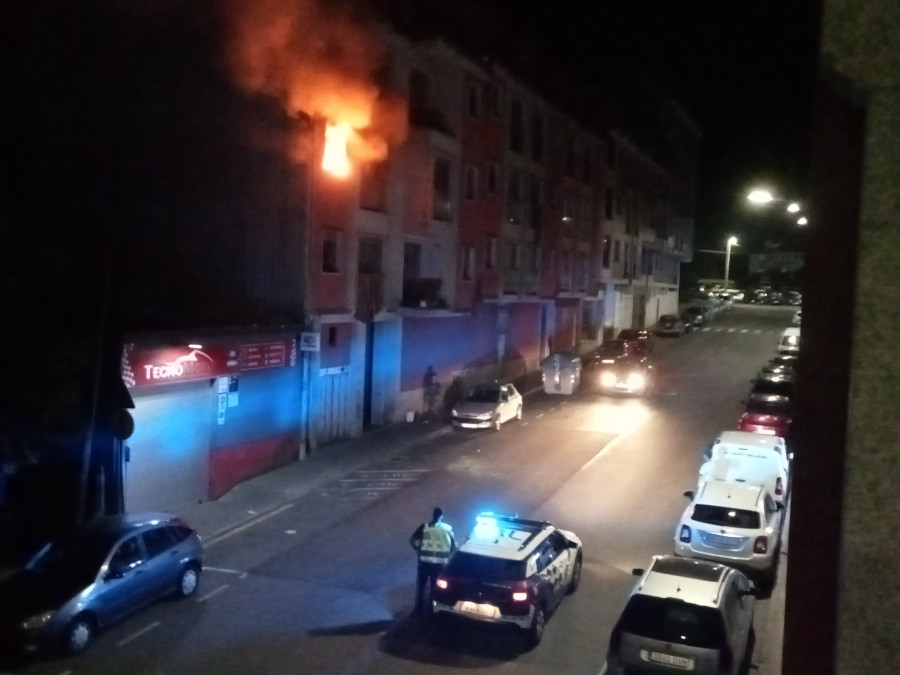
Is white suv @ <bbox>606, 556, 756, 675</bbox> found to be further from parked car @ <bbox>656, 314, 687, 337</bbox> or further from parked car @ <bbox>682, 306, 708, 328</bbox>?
parked car @ <bbox>682, 306, 708, 328</bbox>

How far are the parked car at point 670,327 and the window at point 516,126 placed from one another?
18.0 metres

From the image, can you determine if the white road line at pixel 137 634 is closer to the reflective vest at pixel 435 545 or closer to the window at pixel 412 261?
the reflective vest at pixel 435 545

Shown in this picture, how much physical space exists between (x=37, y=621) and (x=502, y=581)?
551cm

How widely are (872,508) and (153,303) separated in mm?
18129

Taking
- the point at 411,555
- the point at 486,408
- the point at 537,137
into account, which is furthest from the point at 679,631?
the point at 537,137

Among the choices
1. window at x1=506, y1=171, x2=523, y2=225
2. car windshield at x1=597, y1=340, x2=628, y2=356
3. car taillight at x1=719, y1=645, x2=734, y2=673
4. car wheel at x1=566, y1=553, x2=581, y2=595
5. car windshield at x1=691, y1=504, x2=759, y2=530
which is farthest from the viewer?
car windshield at x1=597, y1=340, x2=628, y2=356

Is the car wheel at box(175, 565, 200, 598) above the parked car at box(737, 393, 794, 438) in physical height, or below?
below

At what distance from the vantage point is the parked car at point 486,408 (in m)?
26.6

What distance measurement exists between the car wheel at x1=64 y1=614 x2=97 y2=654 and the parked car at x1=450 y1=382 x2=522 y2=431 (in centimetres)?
1565

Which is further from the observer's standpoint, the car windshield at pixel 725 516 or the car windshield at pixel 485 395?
the car windshield at pixel 485 395

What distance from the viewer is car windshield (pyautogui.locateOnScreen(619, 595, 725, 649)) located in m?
10.1

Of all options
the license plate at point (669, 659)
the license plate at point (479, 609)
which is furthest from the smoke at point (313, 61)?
the license plate at point (669, 659)

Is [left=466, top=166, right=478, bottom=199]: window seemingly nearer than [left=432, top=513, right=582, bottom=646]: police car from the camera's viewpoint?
No

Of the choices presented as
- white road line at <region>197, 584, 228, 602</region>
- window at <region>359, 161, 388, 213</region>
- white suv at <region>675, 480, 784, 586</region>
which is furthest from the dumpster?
white road line at <region>197, 584, 228, 602</region>
